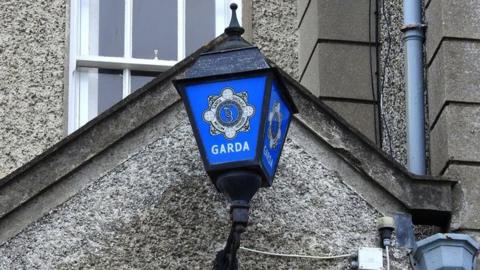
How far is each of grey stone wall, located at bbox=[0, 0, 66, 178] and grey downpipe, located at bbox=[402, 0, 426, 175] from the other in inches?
82.4

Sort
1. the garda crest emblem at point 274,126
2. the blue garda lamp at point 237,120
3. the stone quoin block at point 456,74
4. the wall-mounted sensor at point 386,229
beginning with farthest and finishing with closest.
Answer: the stone quoin block at point 456,74, the wall-mounted sensor at point 386,229, the garda crest emblem at point 274,126, the blue garda lamp at point 237,120

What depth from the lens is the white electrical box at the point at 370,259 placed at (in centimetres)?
662

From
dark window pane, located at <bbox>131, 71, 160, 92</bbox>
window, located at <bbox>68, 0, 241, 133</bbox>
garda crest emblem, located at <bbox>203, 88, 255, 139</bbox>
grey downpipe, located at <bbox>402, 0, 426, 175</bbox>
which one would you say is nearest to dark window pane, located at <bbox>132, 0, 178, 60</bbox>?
window, located at <bbox>68, 0, 241, 133</bbox>

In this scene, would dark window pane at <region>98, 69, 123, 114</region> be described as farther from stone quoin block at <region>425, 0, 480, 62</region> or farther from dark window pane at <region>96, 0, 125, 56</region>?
stone quoin block at <region>425, 0, 480, 62</region>

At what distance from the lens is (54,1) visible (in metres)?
8.61

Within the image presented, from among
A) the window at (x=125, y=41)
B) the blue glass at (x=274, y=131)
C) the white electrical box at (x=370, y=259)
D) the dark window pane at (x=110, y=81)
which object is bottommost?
the white electrical box at (x=370, y=259)

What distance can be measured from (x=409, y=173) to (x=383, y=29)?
5.93 ft

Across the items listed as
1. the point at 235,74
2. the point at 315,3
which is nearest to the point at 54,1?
the point at 315,3

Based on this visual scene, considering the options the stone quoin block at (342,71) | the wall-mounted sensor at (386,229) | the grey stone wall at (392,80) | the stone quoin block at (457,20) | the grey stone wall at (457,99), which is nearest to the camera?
the wall-mounted sensor at (386,229)

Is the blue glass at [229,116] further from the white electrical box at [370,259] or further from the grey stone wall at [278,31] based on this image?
the grey stone wall at [278,31]

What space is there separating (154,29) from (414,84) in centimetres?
199

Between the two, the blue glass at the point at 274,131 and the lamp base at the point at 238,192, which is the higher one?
the blue glass at the point at 274,131

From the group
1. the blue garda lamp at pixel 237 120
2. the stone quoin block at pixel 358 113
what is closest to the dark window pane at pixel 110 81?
the stone quoin block at pixel 358 113

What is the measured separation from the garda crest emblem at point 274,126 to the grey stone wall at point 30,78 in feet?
7.51
